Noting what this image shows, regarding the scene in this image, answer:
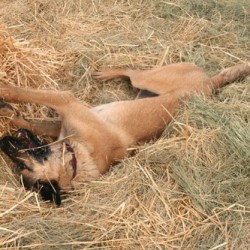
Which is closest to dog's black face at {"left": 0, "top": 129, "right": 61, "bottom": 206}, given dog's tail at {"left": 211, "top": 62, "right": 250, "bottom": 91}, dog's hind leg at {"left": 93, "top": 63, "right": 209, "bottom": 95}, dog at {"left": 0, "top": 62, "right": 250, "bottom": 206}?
dog at {"left": 0, "top": 62, "right": 250, "bottom": 206}

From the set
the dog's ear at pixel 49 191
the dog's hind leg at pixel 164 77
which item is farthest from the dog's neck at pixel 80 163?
the dog's hind leg at pixel 164 77

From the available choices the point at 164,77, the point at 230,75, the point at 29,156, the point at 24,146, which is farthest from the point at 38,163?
the point at 230,75

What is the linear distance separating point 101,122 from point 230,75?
166cm

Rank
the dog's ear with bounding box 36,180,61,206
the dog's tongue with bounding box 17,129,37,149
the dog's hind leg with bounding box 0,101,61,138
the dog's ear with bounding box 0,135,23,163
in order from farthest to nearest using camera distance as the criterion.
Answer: the dog's hind leg with bounding box 0,101,61,138 → the dog's tongue with bounding box 17,129,37,149 → the dog's ear with bounding box 0,135,23,163 → the dog's ear with bounding box 36,180,61,206

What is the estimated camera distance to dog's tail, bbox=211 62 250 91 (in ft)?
18.5

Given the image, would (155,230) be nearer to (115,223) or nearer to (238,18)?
(115,223)

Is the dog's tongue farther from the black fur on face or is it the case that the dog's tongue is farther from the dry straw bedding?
the dry straw bedding

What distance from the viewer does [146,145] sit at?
484 centimetres

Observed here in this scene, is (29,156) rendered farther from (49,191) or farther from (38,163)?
(49,191)

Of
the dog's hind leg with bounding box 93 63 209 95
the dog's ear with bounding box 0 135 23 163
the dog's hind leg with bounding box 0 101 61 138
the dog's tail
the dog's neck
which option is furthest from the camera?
the dog's tail

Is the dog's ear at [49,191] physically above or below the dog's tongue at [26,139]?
below

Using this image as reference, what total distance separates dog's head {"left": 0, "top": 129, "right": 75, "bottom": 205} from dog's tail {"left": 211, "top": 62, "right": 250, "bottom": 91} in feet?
6.36

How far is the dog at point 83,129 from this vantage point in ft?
14.5

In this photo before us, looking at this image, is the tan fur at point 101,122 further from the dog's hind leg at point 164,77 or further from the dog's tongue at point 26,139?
the dog's tongue at point 26,139
